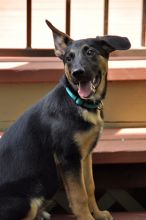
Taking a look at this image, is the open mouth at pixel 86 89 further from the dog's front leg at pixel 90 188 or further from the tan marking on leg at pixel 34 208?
the tan marking on leg at pixel 34 208

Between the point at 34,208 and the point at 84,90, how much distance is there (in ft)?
2.77

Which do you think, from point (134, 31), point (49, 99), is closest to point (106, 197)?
point (49, 99)

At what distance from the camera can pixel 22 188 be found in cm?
381

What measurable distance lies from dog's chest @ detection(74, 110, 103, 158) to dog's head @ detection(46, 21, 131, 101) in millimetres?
127

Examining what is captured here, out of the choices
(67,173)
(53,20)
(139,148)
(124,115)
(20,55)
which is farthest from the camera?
(53,20)

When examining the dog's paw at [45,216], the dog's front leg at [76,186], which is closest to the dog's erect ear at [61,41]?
the dog's front leg at [76,186]

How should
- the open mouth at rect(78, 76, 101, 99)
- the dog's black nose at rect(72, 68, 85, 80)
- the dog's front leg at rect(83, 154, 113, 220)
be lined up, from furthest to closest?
1. the dog's front leg at rect(83, 154, 113, 220)
2. the open mouth at rect(78, 76, 101, 99)
3. the dog's black nose at rect(72, 68, 85, 80)

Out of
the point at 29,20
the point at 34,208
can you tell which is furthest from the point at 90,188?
the point at 29,20

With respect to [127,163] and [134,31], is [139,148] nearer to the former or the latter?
[127,163]

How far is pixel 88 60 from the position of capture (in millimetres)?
3666

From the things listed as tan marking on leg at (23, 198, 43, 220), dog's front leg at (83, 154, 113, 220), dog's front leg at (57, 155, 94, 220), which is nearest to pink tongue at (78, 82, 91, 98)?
dog's front leg at (57, 155, 94, 220)

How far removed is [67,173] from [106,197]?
4.19 feet

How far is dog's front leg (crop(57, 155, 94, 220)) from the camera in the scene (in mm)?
3730

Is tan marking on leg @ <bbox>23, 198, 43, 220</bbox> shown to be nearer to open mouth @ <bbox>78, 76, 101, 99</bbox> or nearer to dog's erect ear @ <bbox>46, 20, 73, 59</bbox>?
open mouth @ <bbox>78, 76, 101, 99</bbox>
